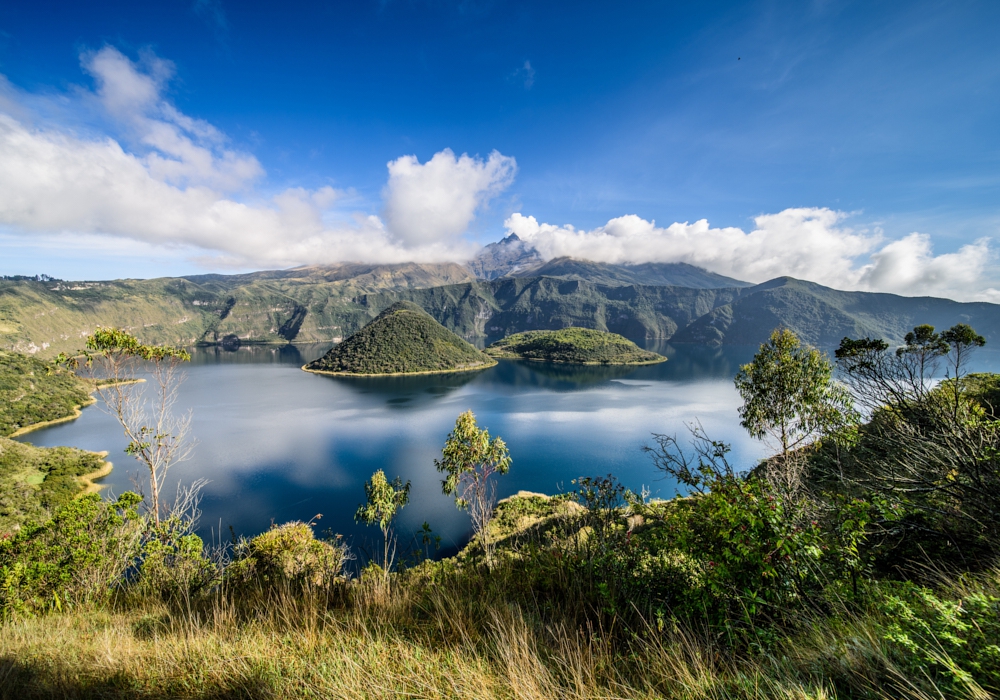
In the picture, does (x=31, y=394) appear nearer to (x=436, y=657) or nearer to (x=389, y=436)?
(x=389, y=436)

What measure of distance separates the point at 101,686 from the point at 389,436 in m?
51.2

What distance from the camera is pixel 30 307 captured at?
151 m

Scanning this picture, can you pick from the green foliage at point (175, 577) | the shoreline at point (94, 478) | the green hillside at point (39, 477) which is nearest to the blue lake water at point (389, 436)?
the shoreline at point (94, 478)

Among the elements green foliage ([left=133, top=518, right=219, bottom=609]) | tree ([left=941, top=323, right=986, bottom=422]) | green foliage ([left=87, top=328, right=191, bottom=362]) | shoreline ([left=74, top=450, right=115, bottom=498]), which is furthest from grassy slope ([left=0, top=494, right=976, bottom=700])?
shoreline ([left=74, top=450, right=115, bottom=498])

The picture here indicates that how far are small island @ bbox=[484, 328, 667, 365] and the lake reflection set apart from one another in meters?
33.7

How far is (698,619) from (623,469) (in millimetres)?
39328

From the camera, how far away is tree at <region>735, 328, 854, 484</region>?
45.8 ft

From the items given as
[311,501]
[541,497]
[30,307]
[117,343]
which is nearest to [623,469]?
[541,497]

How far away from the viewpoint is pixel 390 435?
5188cm

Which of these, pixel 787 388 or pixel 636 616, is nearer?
pixel 636 616

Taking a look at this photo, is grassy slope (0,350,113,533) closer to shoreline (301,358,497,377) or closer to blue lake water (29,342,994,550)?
blue lake water (29,342,994,550)

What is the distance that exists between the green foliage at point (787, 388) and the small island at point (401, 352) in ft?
347

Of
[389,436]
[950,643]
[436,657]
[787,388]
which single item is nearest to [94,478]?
[389,436]

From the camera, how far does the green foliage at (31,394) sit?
56.8m
